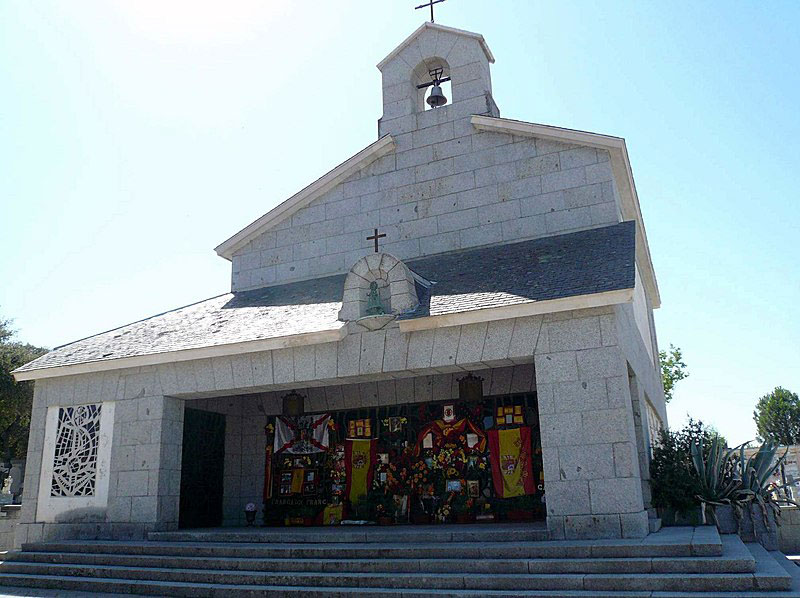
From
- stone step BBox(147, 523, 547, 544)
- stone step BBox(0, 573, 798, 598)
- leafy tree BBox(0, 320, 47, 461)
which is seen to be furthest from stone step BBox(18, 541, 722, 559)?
leafy tree BBox(0, 320, 47, 461)

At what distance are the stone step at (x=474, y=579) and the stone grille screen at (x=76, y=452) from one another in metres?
2.69

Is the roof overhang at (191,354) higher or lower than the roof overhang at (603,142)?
lower

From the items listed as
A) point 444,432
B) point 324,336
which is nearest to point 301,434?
point 444,432

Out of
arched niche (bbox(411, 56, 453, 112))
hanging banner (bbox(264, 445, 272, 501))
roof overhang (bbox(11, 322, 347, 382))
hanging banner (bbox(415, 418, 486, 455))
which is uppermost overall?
arched niche (bbox(411, 56, 453, 112))

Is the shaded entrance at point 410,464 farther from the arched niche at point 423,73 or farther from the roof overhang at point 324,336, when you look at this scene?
the arched niche at point 423,73

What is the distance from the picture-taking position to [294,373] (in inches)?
439

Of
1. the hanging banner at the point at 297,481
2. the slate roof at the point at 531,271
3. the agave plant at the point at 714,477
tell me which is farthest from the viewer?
Answer: the hanging banner at the point at 297,481

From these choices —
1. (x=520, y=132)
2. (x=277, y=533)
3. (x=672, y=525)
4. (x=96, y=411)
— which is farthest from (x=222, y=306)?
(x=672, y=525)

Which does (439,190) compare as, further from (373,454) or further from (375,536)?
(375,536)

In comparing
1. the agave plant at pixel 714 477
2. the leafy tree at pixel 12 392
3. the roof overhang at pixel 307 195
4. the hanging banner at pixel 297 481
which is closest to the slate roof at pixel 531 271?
the roof overhang at pixel 307 195

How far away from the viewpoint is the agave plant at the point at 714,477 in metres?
10.3

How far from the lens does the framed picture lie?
1233 cm

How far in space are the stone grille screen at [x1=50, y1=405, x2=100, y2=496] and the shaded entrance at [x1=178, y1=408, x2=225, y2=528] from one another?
61.9 inches

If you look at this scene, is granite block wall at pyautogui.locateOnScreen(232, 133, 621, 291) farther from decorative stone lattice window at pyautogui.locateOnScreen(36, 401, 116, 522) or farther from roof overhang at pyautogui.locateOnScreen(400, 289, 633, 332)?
decorative stone lattice window at pyautogui.locateOnScreen(36, 401, 116, 522)
